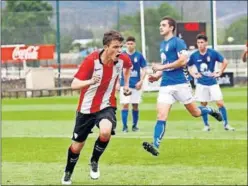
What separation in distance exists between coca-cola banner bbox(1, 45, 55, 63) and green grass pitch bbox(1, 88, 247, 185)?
584 inches

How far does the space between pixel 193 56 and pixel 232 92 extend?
1669cm

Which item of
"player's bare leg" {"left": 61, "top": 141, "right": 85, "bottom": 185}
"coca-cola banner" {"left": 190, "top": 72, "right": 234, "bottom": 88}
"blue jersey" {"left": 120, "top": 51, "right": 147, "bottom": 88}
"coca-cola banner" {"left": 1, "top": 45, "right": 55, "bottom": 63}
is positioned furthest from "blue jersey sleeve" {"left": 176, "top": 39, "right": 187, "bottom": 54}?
"coca-cola banner" {"left": 1, "top": 45, "right": 55, "bottom": 63}

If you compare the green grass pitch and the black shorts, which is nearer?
the black shorts

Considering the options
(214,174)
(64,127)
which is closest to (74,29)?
(64,127)

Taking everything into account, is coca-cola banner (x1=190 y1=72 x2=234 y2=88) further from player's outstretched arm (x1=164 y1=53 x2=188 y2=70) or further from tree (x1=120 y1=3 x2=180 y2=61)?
player's outstretched arm (x1=164 y1=53 x2=188 y2=70)

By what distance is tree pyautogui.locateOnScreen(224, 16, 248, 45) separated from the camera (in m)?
46.5

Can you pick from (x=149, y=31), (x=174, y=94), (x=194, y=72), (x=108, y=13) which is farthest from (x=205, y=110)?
(x=108, y=13)

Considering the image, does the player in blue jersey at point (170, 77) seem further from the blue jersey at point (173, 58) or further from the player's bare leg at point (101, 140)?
the player's bare leg at point (101, 140)

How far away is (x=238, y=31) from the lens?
1897 inches

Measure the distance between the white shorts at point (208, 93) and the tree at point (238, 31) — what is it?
28085mm

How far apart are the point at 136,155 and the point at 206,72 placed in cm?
459

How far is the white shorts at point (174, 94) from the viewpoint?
13945mm

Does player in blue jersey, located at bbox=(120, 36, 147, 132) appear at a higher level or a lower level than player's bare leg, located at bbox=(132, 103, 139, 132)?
higher

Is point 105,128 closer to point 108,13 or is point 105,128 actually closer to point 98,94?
point 98,94
